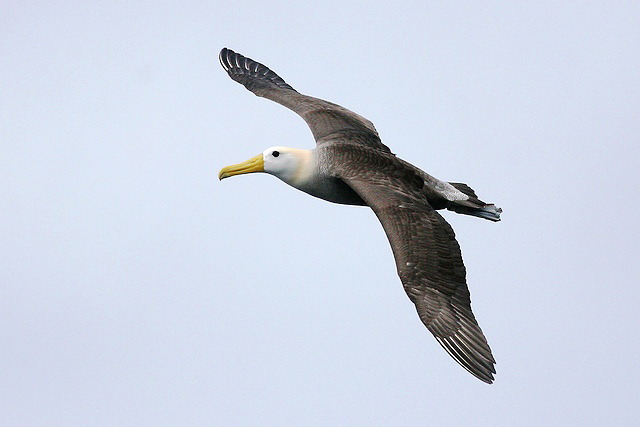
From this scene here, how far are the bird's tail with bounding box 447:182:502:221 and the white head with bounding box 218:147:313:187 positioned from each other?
7.23ft

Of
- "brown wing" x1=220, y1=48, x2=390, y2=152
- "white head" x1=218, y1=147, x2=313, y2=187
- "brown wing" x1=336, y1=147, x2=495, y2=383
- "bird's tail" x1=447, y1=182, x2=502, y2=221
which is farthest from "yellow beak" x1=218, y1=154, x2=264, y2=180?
"bird's tail" x1=447, y1=182, x2=502, y2=221

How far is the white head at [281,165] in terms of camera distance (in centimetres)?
2009

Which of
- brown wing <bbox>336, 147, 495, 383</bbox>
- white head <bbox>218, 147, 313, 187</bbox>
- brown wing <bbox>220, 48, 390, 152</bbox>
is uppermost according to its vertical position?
brown wing <bbox>220, 48, 390, 152</bbox>

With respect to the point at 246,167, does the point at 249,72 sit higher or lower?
higher

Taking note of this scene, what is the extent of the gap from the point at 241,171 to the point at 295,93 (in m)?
3.06

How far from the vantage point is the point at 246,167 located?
20.6 m

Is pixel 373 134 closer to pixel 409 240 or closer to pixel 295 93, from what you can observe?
pixel 295 93

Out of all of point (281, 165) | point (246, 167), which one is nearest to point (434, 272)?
point (281, 165)

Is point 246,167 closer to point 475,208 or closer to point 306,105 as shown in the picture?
point 306,105

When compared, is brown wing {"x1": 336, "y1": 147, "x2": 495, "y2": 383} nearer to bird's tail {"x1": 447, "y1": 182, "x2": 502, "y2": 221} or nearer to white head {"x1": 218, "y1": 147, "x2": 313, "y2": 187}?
bird's tail {"x1": 447, "y1": 182, "x2": 502, "y2": 221}

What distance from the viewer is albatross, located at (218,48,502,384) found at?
693 inches

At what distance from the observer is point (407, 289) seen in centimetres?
1775

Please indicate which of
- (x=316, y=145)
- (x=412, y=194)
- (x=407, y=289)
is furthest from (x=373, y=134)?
(x=407, y=289)

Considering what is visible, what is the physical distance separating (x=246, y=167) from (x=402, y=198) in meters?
3.08
